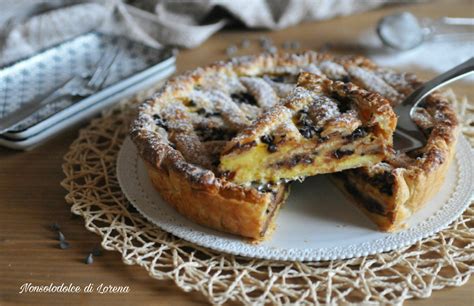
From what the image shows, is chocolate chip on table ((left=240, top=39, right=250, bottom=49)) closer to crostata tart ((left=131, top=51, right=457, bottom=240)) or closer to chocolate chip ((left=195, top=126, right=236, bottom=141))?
crostata tart ((left=131, top=51, right=457, bottom=240))

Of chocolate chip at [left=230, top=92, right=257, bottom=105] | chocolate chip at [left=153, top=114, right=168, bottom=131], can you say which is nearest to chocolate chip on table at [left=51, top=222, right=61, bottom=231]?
chocolate chip at [left=153, top=114, right=168, bottom=131]

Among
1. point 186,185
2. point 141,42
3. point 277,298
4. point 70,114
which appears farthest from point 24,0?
point 277,298

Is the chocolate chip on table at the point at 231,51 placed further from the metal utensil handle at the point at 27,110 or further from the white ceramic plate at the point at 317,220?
the white ceramic plate at the point at 317,220

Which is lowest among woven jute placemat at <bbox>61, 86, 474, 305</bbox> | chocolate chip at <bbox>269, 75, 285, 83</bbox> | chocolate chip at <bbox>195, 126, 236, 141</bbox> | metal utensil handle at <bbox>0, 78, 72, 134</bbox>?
woven jute placemat at <bbox>61, 86, 474, 305</bbox>

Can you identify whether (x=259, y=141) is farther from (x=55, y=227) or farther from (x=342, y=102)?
(x=55, y=227)

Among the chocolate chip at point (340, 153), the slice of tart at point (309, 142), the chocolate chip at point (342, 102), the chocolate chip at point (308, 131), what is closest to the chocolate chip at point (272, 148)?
the slice of tart at point (309, 142)

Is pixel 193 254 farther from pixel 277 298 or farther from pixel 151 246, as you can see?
pixel 277 298
